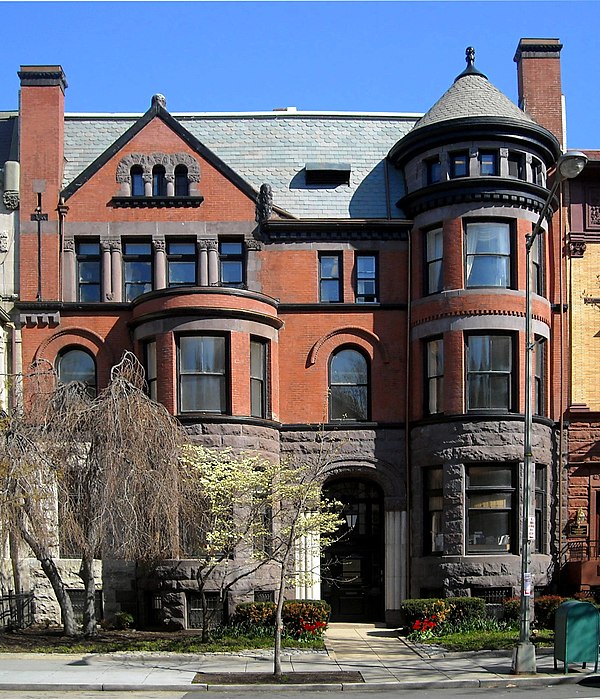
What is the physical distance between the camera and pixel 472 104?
27.9 metres

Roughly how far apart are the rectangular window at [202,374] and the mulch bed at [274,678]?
863 cm

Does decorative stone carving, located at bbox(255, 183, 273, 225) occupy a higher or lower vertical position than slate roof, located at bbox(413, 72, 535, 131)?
lower

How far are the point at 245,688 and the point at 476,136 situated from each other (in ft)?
52.3

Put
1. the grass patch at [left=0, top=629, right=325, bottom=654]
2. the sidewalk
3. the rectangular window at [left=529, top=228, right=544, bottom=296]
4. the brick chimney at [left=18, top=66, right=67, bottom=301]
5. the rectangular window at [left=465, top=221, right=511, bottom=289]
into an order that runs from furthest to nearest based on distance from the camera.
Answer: the brick chimney at [left=18, top=66, right=67, bottom=301]
the rectangular window at [left=529, top=228, right=544, bottom=296]
the rectangular window at [left=465, top=221, right=511, bottom=289]
the grass patch at [left=0, top=629, right=325, bottom=654]
the sidewalk

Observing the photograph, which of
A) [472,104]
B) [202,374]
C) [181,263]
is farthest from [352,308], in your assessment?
[472,104]

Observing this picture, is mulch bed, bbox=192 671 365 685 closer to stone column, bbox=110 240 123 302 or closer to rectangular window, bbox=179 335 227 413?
rectangular window, bbox=179 335 227 413

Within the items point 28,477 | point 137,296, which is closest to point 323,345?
point 137,296

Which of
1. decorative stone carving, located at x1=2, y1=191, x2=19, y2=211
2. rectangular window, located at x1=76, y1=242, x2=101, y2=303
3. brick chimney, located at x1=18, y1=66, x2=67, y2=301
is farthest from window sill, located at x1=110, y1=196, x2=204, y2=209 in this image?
decorative stone carving, located at x1=2, y1=191, x2=19, y2=211

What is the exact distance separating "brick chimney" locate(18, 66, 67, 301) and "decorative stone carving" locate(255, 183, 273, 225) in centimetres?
567

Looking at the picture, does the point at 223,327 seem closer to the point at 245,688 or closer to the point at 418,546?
the point at 418,546

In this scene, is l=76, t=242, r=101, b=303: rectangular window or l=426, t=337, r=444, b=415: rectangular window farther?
l=76, t=242, r=101, b=303: rectangular window

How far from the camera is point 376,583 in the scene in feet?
91.2

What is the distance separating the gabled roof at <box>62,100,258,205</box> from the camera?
2870cm

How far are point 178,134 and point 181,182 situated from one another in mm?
1343
